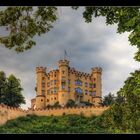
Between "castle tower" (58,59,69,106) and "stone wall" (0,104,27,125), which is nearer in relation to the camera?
"castle tower" (58,59,69,106)

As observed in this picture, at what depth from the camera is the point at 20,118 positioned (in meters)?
36.1

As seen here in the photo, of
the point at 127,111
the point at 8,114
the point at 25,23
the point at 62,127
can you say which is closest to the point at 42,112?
the point at 8,114

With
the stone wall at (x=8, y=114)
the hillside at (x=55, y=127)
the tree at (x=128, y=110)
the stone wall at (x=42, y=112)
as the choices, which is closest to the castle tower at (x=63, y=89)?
the stone wall at (x=42, y=112)

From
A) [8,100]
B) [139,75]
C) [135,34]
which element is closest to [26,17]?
[135,34]

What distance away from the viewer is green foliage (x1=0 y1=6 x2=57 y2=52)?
5.47 m

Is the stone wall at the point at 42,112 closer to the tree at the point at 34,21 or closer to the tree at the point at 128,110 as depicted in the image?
the tree at the point at 128,110

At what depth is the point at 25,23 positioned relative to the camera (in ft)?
20.5

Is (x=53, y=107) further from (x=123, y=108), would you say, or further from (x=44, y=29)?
(x=44, y=29)

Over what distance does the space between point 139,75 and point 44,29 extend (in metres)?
2.89

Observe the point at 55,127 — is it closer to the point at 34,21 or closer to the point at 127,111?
the point at 127,111

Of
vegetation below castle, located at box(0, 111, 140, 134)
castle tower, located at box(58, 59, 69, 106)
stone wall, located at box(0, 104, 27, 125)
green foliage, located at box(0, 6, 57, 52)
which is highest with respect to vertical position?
castle tower, located at box(58, 59, 69, 106)

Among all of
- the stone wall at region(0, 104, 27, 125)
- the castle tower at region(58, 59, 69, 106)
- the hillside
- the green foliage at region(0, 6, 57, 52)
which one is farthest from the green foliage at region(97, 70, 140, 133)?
Result: the stone wall at region(0, 104, 27, 125)

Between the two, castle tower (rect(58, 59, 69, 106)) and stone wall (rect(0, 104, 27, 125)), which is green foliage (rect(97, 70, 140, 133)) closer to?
castle tower (rect(58, 59, 69, 106))

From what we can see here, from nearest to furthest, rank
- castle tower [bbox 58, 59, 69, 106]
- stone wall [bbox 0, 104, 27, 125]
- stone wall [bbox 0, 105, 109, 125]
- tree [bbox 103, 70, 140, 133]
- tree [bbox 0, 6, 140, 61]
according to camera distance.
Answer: tree [bbox 0, 6, 140, 61], tree [bbox 103, 70, 140, 133], castle tower [bbox 58, 59, 69, 106], stone wall [bbox 0, 105, 109, 125], stone wall [bbox 0, 104, 27, 125]
